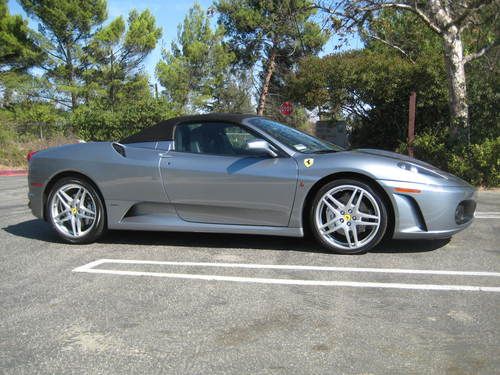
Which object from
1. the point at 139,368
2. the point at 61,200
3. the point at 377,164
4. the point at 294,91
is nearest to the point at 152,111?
the point at 294,91

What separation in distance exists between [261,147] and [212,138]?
66cm

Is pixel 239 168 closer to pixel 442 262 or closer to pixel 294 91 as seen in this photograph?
pixel 442 262

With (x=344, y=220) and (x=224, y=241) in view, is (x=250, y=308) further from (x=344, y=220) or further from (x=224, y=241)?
(x=224, y=241)

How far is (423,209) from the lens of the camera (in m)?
4.45

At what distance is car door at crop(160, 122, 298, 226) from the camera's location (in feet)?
15.5

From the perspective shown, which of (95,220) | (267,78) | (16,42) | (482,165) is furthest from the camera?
(267,78)

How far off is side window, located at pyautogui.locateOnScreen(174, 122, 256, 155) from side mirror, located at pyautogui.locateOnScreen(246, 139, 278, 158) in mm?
170

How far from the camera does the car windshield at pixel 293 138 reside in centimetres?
497

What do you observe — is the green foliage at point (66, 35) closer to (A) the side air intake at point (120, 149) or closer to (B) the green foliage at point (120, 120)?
(B) the green foliage at point (120, 120)

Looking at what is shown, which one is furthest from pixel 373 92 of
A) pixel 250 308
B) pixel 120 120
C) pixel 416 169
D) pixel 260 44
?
pixel 260 44

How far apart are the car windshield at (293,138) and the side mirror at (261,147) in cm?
17

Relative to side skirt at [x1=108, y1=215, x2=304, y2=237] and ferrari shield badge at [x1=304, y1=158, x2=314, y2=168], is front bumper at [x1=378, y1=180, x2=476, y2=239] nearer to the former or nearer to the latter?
ferrari shield badge at [x1=304, y1=158, x2=314, y2=168]

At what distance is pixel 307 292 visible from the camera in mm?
3752

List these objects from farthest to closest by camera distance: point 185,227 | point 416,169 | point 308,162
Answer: point 185,227 → point 308,162 → point 416,169
